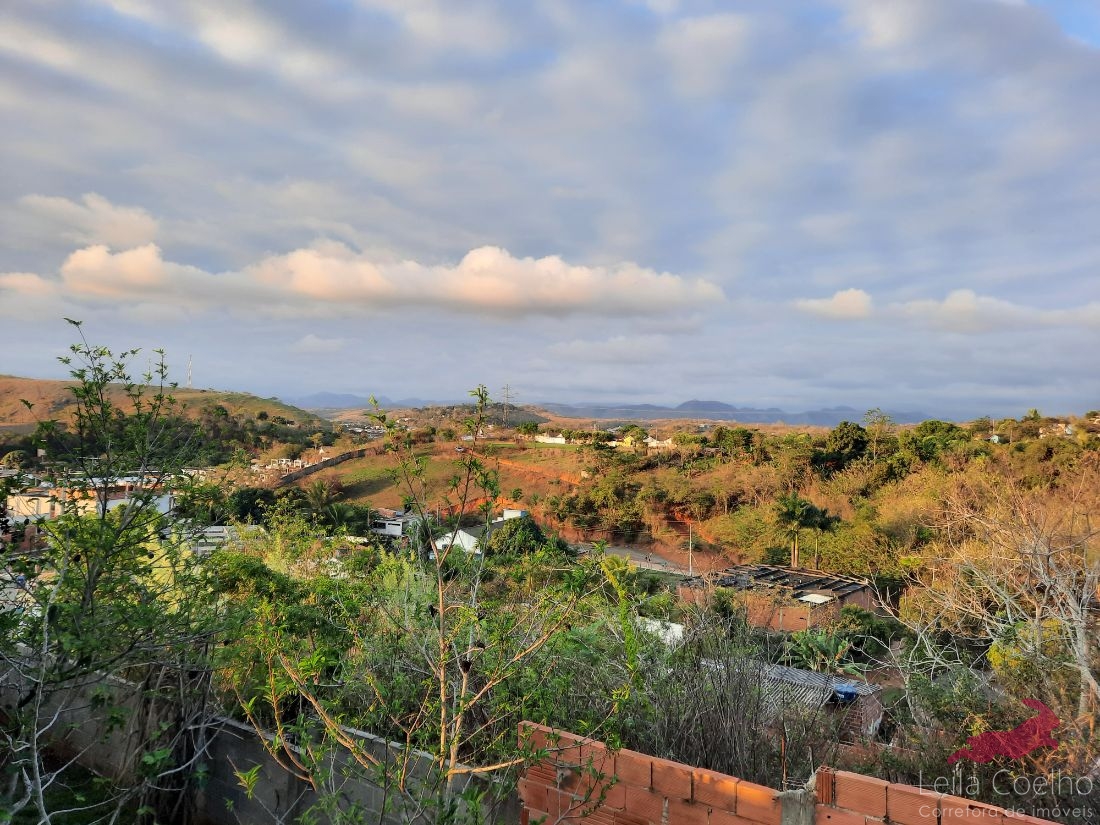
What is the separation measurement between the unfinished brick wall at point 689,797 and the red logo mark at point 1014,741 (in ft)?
3.07

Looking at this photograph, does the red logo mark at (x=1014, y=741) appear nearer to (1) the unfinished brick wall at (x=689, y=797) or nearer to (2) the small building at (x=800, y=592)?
(1) the unfinished brick wall at (x=689, y=797)

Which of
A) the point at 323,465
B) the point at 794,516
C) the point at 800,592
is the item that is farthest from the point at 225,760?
the point at 323,465

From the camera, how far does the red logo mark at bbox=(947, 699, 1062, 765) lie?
308 centimetres

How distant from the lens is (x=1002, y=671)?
459 centimetres

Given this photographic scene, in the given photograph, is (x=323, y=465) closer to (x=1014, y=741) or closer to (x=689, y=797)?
(x=689, y=797)

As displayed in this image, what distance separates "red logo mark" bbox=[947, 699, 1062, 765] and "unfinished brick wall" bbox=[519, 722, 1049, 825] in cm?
94

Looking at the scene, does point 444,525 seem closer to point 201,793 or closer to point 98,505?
point 98,505

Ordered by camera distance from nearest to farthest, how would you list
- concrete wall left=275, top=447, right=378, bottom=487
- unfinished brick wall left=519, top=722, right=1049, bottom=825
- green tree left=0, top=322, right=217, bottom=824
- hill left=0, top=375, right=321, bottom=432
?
1. unfinished brick wall left=519, top=722, right=1049, bottom=825
2. green tree left=0, top=322, right=217, bottom=824
3. concrete wall left=275, top=447, right=378, bottom=487
4. hill left=0, top=375, right=321, bottom=432

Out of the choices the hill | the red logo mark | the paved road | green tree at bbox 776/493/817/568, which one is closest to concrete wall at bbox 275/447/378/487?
the hill

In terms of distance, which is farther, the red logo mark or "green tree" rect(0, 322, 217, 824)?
"green tree" rect(0, 322, 217, 824)

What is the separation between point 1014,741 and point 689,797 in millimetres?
1618

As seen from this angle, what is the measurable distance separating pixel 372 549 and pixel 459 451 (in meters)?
4.64

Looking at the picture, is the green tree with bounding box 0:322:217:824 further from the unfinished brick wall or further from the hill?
the hill

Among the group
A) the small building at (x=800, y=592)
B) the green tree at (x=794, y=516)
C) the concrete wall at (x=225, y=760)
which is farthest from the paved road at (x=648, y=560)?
the concrete wall at (x=225, y=760)
